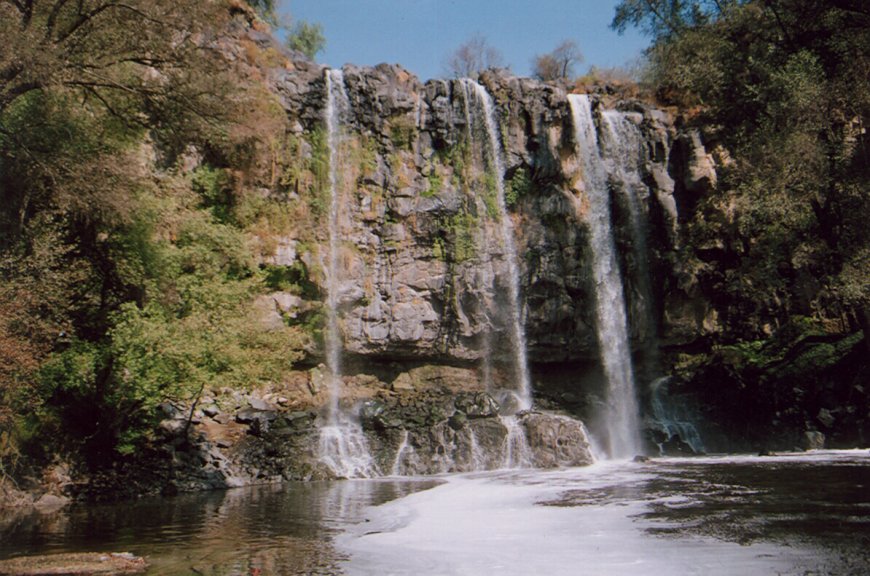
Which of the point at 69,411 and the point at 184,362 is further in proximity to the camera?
the point at 69,411

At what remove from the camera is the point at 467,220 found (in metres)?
23.8

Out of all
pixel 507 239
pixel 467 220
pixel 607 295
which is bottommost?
pixel 607 295

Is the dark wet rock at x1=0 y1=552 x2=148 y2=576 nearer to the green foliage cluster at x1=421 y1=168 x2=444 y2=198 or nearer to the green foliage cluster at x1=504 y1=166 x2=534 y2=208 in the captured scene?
the green foliage cluster at x1=421 y1=168 x2=444 y2=198

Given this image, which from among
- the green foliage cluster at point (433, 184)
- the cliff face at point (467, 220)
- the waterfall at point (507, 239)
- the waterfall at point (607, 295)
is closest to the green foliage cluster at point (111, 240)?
the cliff face at point (467, 220)

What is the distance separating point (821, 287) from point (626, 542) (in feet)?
63.6

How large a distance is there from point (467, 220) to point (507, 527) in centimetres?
1586

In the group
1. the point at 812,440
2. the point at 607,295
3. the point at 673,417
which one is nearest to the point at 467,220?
the point at 607,295

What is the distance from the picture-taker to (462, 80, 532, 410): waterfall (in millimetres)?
23422

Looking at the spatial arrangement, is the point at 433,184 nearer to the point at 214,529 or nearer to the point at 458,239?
the point at 458,239

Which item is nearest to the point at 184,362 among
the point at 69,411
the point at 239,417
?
the point at 69,411

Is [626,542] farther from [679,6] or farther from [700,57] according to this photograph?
[679,6]

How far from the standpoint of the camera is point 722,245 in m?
24.1

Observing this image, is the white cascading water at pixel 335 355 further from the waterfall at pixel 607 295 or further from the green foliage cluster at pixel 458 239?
the waterfall at pixel 607 295

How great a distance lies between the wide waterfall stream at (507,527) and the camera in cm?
670
